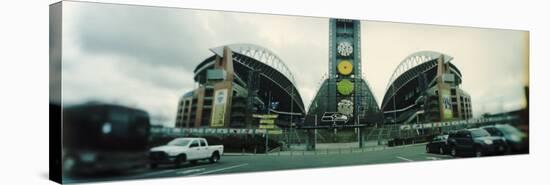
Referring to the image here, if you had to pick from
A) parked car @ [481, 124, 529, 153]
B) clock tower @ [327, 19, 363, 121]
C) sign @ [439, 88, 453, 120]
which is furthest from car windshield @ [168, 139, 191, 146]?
parked car @ [481, 124, 529, 153]

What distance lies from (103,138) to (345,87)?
4.37 m

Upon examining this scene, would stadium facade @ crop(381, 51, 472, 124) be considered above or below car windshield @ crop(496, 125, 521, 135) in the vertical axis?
above

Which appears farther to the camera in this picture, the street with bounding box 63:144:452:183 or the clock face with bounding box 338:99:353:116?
the clock face with bounding box 338:99:353:116

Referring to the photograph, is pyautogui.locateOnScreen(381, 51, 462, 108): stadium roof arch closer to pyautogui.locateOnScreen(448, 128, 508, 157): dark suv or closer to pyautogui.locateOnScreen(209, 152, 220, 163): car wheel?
pyautogui.locateOnScreen(448, 128, 508, 157): dark suv

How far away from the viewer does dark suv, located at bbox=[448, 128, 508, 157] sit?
13.2 m

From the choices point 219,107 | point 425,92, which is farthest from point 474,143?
point 219,107

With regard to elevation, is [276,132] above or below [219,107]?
below

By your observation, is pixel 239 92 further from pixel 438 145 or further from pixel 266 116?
pixel 438 145

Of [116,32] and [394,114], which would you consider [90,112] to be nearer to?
[116,32]

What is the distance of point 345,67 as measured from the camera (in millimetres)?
12039

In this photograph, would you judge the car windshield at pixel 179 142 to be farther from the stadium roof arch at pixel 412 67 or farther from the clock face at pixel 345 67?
the stadium roof arch at pixel 412 67

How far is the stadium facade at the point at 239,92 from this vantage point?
10.6m

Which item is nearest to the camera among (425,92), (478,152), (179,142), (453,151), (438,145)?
(179,142)

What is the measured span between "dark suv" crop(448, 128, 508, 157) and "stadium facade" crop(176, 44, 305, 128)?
11.0 feet
